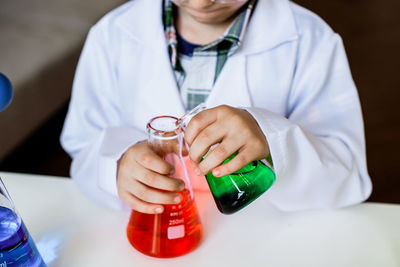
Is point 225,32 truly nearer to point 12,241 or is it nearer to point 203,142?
point 203,142

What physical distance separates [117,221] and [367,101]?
168 cm

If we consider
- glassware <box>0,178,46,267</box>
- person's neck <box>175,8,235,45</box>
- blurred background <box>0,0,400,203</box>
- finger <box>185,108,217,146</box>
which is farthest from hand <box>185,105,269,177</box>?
blurred background <box>0,0,400,203</box>

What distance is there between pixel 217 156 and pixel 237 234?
0.18 meters

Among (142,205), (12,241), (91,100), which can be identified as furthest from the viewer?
(91,100)

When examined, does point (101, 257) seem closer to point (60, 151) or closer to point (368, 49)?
point (60, 151)

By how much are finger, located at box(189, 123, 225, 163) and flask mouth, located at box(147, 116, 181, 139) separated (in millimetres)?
28

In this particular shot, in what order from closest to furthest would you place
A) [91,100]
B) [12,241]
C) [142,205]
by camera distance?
[12,241] < [142,205] < [91,100]

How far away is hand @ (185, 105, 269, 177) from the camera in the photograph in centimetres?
51

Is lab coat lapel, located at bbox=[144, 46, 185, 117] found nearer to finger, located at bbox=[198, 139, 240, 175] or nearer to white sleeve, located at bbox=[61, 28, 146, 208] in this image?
white sleeve, located at bbox=[61, 28, 146, 208]

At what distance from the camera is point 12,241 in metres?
0.47

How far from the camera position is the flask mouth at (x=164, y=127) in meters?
0.52

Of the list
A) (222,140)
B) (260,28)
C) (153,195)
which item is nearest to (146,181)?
(153,195)

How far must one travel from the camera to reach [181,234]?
22.5 inches

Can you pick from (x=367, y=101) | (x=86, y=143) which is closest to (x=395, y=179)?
(x=367, y=101)
